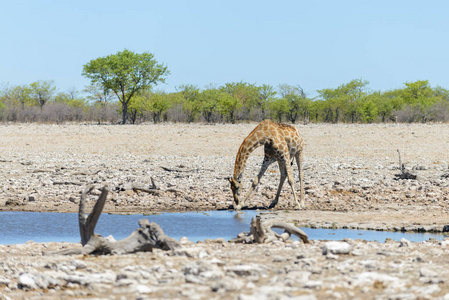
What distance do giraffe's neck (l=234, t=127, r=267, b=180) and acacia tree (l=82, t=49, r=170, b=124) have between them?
138 feet

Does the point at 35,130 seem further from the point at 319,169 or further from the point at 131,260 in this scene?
the point at 131,260

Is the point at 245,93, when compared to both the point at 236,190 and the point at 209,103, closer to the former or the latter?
the point at 209,103

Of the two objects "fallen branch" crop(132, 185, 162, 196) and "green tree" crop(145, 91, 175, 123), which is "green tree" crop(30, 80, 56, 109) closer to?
"green tree" crop(145, 91, 175, 123)

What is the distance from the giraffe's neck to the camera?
52.1 feet

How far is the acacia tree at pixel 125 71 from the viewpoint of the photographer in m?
57.9

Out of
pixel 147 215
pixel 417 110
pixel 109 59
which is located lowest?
pixel 147 215

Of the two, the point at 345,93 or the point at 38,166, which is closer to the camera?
the point at 38,166

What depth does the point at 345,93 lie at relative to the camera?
70125mm

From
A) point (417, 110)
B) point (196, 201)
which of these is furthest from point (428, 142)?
point (417, 110)

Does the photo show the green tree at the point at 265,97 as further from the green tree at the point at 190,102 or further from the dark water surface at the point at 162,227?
the dark water surface at the point at 162,227

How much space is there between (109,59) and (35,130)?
922 inches

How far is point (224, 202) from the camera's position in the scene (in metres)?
17.0

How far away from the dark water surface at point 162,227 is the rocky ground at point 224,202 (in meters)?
0.71

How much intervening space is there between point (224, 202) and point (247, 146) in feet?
5.84
